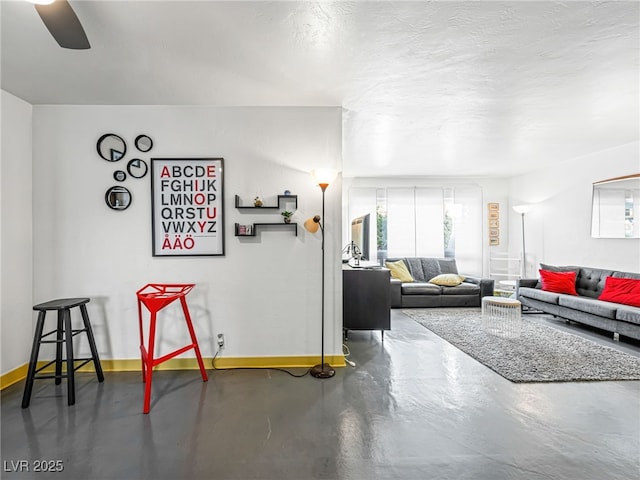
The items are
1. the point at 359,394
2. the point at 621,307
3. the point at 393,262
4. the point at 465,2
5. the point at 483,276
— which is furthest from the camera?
the point at 483,276

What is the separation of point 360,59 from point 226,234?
1.81m

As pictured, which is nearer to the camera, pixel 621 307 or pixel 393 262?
pixel 621 307

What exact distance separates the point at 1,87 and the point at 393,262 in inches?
219

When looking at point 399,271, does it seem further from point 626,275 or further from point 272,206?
point 272,206

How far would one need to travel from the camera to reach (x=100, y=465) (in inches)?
66.4

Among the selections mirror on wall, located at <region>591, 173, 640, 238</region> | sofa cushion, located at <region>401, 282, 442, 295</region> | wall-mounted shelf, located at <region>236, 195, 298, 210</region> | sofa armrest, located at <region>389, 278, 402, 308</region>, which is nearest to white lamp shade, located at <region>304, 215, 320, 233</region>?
wall-mounted shelf, located at <region>236, 195, 298, 210</region>

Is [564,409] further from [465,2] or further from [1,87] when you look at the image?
[1,87]

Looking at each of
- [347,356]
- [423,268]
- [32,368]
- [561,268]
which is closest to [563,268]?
[561,268]

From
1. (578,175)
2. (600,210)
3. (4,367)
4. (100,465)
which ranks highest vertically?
(578,175)

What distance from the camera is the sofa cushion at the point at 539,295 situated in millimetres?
4484

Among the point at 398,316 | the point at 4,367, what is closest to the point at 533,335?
the point at 398,316

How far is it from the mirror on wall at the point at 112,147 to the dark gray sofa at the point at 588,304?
17.9ft

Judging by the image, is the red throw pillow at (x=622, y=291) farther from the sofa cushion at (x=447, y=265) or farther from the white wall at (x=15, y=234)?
the white wall at (x=15, y=234)

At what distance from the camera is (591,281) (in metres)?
4.46
